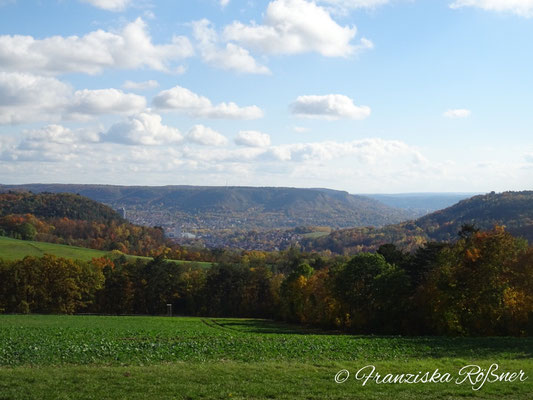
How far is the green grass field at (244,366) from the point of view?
679 inches

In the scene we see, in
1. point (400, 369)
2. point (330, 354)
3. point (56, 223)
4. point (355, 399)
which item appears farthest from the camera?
point (56, 223)

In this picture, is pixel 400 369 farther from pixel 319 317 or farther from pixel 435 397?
pixel 319 317

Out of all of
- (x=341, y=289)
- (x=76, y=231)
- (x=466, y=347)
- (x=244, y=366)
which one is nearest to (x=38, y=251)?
(x=76, y=231)

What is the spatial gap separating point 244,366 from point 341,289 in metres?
36.4

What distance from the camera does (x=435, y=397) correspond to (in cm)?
1702

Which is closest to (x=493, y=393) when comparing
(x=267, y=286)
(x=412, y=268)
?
(x=412, y=268)

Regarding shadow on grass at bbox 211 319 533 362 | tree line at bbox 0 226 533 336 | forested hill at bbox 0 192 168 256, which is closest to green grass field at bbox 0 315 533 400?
shadow on grass at bbox 211 319 533 362

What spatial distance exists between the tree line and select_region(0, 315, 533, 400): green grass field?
919 centimetres

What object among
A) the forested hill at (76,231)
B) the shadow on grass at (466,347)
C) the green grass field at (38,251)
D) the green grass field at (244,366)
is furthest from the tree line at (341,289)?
the forested hill at (76,231)

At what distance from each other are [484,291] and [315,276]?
3312cm

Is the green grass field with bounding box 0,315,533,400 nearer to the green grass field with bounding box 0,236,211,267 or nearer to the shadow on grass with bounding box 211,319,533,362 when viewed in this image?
the shadow on grass with bounding box 211,319,533,362

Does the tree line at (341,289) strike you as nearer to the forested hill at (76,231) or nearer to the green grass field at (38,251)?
the green grass field at (38,251)

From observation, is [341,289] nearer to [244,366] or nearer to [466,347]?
[466,347]

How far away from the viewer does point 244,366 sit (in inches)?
888
